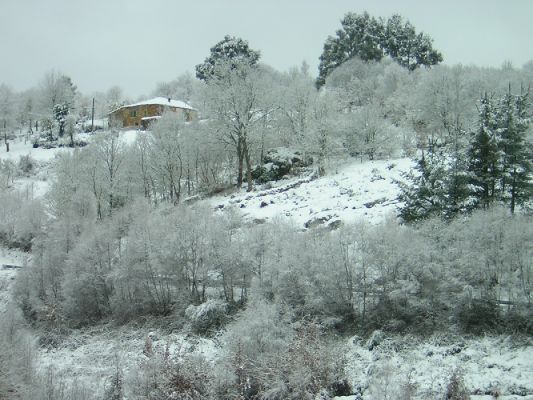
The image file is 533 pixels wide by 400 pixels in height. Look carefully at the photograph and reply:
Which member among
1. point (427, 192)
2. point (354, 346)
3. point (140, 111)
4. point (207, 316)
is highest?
point (140, 111)

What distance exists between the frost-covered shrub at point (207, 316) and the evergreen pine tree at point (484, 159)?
16.1m

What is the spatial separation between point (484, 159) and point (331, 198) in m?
13.2

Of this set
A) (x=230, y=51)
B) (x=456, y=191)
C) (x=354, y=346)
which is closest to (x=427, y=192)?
(x=456, y=191)

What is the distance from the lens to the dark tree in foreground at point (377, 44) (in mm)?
86125

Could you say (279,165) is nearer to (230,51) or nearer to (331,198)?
(331,198)

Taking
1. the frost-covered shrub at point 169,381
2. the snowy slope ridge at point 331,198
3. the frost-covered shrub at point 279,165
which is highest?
the frost-covered shrub at point 279,165

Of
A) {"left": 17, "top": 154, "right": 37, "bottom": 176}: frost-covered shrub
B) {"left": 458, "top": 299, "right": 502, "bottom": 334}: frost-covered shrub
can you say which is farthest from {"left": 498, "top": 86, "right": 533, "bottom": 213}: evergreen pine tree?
{"left": 17, "top": 154, "right": 37, "bottom": 176}: frost-covered shrub

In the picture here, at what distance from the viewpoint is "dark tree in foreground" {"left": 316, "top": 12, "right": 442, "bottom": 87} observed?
86125 millimetres

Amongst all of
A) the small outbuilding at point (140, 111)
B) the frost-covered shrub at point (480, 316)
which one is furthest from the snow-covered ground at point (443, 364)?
the small outbuilding at point (140, 111)

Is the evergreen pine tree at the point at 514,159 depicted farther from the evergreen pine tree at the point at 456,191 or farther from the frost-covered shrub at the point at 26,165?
the frost-covered shrub at the point at 26,165

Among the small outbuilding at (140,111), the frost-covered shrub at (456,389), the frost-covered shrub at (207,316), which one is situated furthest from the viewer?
the small outbuilding at (140,111)

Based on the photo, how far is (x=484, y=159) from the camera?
29625mm

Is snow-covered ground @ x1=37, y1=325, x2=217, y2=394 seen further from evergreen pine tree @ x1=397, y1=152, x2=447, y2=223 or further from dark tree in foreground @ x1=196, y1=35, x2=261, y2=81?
dark tree in foreground @ x1=196, y1=35, x2=261, y2=81

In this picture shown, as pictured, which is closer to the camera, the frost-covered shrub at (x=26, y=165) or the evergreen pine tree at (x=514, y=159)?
the evergreen pine tree at (x=514, y=159)
